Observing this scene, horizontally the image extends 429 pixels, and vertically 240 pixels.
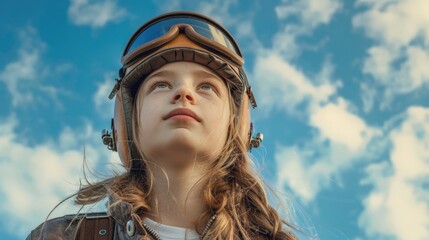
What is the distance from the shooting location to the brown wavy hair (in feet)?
11.9

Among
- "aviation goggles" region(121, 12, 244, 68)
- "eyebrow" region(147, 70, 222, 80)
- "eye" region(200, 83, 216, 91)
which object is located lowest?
"eye" region(200, 83, 216, 91)

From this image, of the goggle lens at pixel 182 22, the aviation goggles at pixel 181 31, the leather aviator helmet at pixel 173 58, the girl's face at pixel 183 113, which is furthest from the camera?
the goggle lens at pixel 182 22

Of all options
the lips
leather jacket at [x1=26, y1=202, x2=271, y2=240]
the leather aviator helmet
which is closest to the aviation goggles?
the leather aviator helmet

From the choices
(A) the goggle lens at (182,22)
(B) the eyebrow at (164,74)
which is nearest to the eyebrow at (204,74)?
(B) the eyebrow at (164,74)

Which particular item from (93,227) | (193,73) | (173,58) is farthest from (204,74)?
(93,227)

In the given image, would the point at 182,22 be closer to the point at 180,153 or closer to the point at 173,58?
the point at 173,58

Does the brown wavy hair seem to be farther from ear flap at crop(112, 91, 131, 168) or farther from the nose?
the nose

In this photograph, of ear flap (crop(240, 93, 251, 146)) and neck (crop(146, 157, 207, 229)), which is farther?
ear flap (crop(240, 93, 251, 146))

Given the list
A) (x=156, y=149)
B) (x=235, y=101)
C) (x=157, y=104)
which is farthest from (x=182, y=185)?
(x=235, y=101)

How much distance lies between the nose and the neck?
39 cm

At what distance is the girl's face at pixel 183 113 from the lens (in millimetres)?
3609

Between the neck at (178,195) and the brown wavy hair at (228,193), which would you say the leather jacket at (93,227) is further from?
the neck at (178,195)

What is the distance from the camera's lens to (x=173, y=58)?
4.04m

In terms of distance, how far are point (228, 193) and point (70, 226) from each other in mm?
1012
